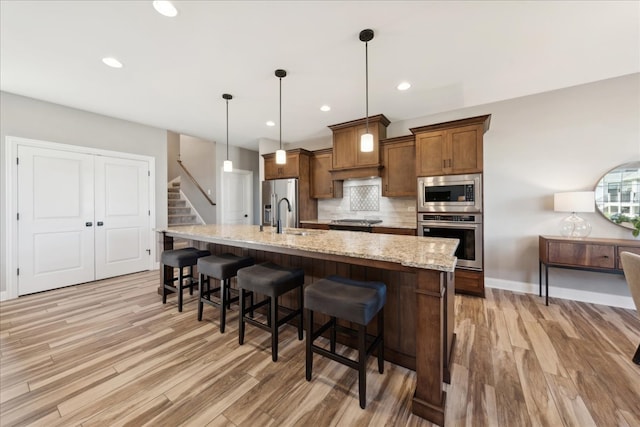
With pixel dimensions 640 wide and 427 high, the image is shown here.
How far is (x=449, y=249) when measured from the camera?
1.70 metres

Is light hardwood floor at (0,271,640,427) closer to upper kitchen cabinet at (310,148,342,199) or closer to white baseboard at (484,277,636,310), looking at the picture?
white baseboard at (484,277,636,310)

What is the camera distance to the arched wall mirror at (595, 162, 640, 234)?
2.80 m

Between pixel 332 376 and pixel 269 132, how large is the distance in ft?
14.1

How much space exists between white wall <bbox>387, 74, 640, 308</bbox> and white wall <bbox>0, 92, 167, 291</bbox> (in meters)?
5.14

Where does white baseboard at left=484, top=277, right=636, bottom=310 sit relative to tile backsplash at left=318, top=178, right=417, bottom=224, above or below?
below

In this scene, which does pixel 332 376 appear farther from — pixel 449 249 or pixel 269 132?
pixel 269 132

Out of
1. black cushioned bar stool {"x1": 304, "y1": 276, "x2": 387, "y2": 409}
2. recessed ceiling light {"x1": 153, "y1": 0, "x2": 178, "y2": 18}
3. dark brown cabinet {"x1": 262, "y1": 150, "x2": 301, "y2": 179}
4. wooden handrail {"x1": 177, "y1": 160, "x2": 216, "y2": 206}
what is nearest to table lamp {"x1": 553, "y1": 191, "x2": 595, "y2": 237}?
black cushioned bar stool {"x1": 304, "y1": 276, "x2": 387, "y2": 409}

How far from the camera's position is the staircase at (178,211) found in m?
6.09

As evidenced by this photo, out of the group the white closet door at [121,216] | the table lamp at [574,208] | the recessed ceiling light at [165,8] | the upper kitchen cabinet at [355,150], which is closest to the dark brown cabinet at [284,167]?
the upper kitchen cabinet at [355,150]

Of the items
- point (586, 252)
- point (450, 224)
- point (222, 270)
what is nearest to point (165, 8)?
point (222, 270)

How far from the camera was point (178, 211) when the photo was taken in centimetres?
642

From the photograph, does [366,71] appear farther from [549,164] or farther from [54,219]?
[54,219]

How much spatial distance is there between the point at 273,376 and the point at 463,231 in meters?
2.82

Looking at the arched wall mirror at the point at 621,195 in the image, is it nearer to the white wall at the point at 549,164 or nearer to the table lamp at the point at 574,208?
the white wall at the point at 549,164
